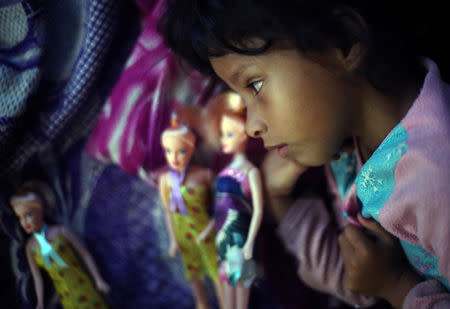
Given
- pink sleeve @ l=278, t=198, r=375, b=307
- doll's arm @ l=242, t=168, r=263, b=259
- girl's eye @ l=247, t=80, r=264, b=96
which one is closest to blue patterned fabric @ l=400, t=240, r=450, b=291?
pink sleeve @ l=278, t=198, r=375, b=307

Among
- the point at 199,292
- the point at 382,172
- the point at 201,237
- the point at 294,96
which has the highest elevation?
the point at 294,96

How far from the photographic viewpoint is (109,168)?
0.81 meters

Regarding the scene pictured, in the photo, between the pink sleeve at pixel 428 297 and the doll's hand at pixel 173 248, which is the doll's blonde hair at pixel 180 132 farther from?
the pink sleeve at pixel 428 297

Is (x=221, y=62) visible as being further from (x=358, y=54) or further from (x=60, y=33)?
(x=60, y=33)

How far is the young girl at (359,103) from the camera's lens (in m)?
0.50

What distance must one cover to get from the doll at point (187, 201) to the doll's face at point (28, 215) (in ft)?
0.68

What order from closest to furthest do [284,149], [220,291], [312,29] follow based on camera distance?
[312,29]
[284,149]
[220,291]

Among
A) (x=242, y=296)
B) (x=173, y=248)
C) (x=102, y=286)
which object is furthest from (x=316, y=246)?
(x=102, y=286)

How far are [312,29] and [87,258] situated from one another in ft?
1.74

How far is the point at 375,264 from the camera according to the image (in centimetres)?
66

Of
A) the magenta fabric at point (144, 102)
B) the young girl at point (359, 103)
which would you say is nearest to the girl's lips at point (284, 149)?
the young girl at point (359, 103)

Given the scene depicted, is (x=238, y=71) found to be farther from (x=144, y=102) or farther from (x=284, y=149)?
(x=144, y=102)

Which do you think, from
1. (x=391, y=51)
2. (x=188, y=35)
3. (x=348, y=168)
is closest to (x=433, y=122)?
(x=391, y=51)

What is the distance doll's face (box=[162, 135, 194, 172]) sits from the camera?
69 centimetres
